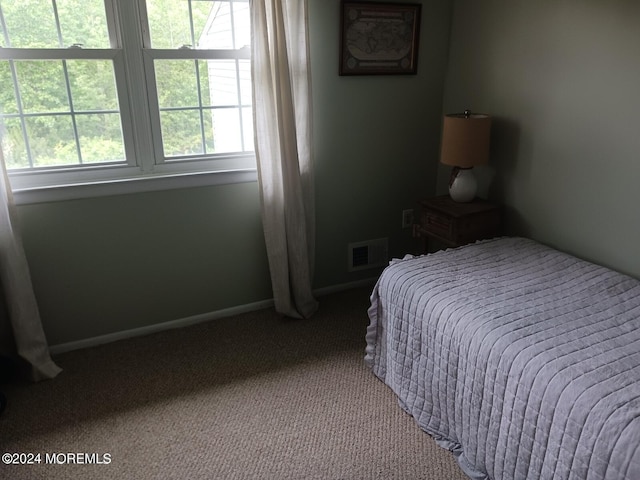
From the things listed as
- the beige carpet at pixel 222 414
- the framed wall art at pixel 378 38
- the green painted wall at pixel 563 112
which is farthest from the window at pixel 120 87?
the green painted wall at pixel 563 112

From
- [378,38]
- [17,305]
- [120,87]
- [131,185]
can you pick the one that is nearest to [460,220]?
[378,38]

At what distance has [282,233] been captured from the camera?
2.52 m

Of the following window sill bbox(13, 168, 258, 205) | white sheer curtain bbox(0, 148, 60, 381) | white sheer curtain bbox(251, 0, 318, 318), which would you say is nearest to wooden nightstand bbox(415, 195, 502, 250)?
white sheer curtain bbox(251, 0, 318, 318)

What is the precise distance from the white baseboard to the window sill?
29.6 inches

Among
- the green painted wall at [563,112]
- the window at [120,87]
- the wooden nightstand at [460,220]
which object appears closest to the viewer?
the green painted wall at [563,112]

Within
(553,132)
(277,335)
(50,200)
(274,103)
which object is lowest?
(277,335)

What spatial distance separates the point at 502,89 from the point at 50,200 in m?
2.31

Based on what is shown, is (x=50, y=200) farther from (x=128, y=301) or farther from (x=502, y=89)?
(x=502, y=89)

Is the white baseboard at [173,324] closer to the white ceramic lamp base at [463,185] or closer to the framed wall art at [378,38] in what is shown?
the white ceramic lamp base at [463,185]

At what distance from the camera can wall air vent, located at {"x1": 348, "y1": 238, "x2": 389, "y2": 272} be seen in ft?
9.67

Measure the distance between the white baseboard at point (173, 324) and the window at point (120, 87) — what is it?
822mm

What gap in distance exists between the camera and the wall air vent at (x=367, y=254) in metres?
2.95

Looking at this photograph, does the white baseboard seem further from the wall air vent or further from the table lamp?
the table lamp

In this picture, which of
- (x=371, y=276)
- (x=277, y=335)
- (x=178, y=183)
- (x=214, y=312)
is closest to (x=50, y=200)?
(x=178, y=183)
